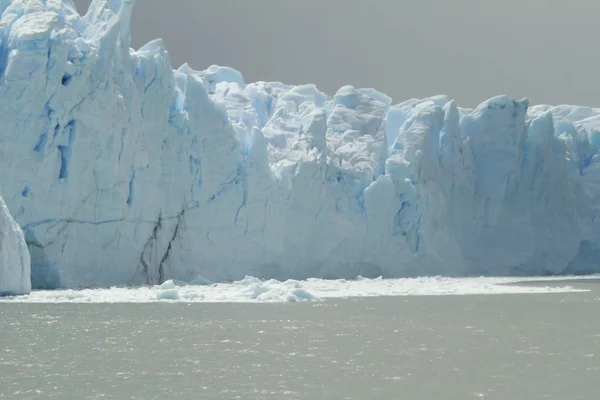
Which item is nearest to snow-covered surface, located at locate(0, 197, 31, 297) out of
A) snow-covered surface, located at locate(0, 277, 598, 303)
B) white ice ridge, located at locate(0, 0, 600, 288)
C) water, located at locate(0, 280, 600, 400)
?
snow-covered surface, located at locate(0, 277, 598, 303)

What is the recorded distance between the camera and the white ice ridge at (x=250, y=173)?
19812 millimetres

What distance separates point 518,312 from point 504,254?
44.1ft

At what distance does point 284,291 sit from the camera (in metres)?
18.2

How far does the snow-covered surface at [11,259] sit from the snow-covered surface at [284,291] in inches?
16.8

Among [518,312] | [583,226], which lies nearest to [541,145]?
[583,226]

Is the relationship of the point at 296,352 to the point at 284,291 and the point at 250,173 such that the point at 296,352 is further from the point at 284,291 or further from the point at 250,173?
the point at 250,173

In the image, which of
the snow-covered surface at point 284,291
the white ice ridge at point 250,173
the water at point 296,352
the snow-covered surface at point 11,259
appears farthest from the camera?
the white ice ridge at point 250,173

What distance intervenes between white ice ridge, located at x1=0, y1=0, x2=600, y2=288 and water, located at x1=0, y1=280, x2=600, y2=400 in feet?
16.6

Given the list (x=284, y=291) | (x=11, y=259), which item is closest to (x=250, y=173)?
(x=284, y=291)

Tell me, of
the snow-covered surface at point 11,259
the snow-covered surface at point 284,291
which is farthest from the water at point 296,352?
the snow-covered surface at point 11,259

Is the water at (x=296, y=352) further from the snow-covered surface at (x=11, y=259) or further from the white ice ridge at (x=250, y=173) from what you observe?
the white ice ridge at (x=250, y=173)

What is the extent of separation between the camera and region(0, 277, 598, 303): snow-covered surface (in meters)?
17.2

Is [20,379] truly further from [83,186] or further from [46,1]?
[46,1]

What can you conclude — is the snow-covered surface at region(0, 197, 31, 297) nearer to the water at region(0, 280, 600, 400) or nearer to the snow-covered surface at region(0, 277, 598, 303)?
the snow-covered surface at region(0, 277, 598, 303)
